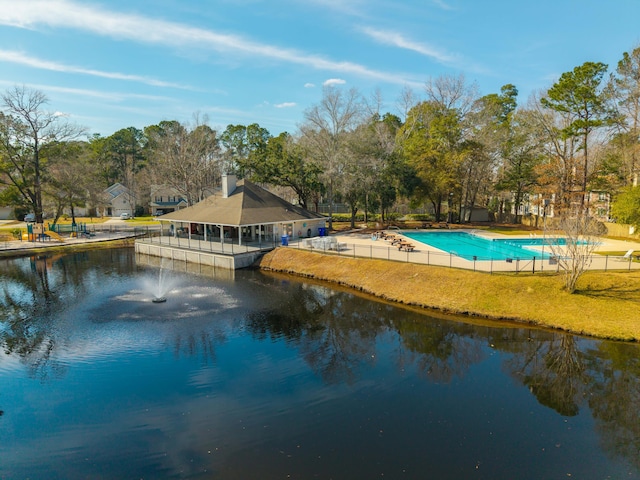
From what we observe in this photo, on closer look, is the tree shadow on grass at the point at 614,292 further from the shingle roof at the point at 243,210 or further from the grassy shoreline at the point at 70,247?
the grassy shoreline at the point at 70,247

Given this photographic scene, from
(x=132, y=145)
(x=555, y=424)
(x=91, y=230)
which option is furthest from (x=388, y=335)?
(x=132, y=145)

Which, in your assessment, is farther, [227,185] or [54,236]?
[54,236]

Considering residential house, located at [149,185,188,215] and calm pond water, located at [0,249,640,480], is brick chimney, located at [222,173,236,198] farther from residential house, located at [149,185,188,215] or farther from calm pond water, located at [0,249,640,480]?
residential house, located at [149,185,188,215]

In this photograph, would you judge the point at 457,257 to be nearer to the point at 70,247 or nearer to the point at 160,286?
the point at 160,286

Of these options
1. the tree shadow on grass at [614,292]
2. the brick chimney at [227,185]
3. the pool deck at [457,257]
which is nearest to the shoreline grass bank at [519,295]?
the tree shadow on grass at [614,292]

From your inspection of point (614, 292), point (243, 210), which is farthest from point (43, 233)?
point (614, 292)
